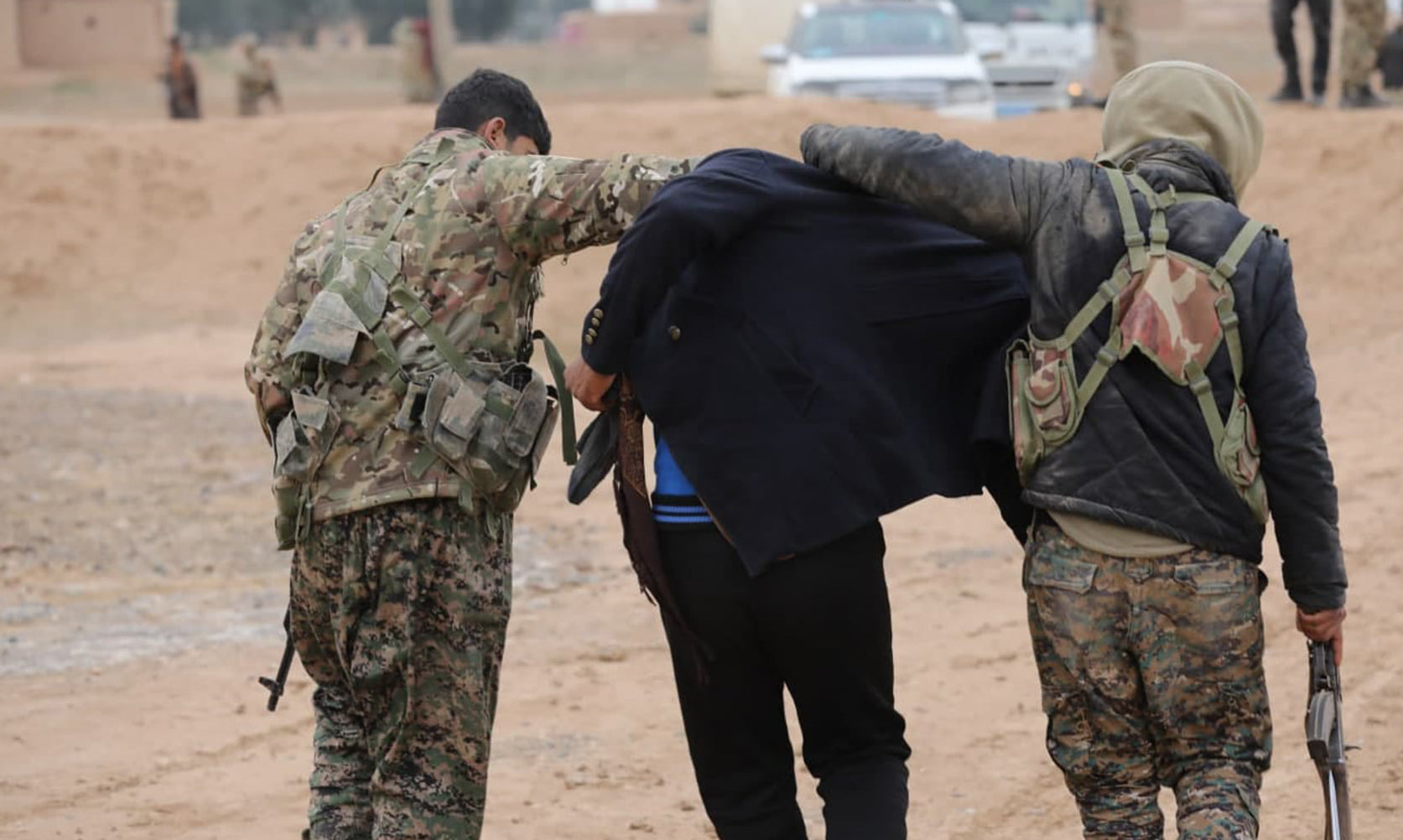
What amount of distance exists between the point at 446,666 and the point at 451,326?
0.70 m

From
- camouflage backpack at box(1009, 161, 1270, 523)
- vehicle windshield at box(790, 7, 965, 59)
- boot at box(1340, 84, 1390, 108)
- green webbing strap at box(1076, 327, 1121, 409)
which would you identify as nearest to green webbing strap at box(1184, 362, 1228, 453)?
camouflage backpack at box(1009, 161, 1270, 523)

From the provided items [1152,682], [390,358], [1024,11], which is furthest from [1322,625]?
[1024,11]

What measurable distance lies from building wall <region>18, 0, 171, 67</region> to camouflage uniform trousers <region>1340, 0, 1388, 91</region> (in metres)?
25.3

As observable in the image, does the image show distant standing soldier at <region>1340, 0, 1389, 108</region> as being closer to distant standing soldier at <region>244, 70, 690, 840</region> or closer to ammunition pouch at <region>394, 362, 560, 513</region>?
distant standing soldier at <region>244, 70, 690, 840</region>

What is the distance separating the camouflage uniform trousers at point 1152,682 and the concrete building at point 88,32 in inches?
1275

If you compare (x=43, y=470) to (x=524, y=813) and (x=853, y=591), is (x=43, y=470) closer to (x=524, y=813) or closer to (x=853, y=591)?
(x=524, y=813)

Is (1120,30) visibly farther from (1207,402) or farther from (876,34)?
(1207,402)

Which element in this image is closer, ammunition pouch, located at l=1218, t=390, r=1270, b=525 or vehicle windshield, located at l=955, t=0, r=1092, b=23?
ammunition pouch, located at l=1218, t=390, r=1270, b=525

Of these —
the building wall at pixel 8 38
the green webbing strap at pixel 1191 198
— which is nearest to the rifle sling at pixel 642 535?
the green webbing strap at pixel 1191 198

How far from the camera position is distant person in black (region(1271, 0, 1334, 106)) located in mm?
15156

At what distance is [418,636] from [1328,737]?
1.81 metres

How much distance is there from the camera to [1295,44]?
15.2 m

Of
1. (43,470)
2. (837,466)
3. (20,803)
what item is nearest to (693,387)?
(837,466)

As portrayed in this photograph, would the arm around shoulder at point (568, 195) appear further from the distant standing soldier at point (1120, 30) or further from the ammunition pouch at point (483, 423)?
the distant standing soldier at point (1120, 30)
